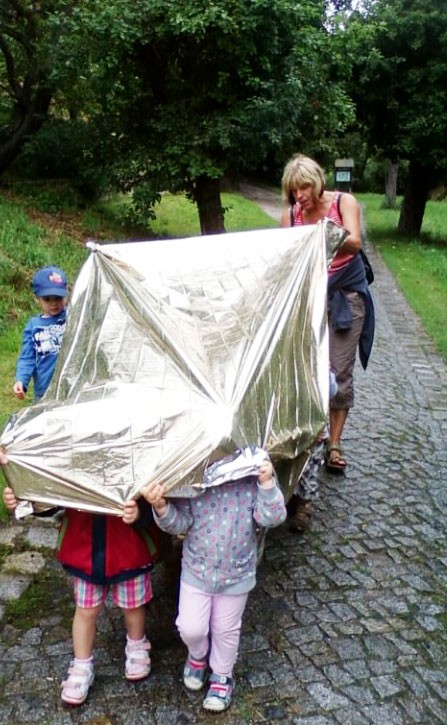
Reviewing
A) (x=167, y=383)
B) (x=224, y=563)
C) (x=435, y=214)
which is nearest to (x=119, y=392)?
(x=167, y=383)

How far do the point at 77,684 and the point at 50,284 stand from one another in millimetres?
1896

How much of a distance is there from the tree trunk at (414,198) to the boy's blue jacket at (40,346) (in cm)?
1470

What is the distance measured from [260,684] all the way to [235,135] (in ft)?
30.8

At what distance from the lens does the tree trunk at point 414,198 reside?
1728 centimetres

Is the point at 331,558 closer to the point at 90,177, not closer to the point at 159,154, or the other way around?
the point at 159,154

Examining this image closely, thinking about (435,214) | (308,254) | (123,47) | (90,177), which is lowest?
(435,214)

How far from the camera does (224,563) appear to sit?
8.70 ft

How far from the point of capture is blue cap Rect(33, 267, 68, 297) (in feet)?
12.3

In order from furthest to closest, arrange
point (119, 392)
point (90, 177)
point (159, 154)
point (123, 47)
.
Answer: point (90, 177), point (159, 154), point (123, 47), point (119, 392)

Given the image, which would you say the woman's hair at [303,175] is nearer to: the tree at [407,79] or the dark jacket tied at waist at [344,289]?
the dark jacket tied at waist at [344,289]

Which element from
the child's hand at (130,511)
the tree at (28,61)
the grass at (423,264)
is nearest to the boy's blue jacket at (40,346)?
the child's hand at (130,511)

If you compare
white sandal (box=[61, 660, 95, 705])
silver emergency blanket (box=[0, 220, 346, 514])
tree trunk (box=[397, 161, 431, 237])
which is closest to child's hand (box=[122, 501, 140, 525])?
silver emergency blanket (box=[0, 220, 346, 514])

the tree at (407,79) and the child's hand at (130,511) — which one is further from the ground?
the tree at (407,79)

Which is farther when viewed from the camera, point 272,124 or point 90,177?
point 90,177
